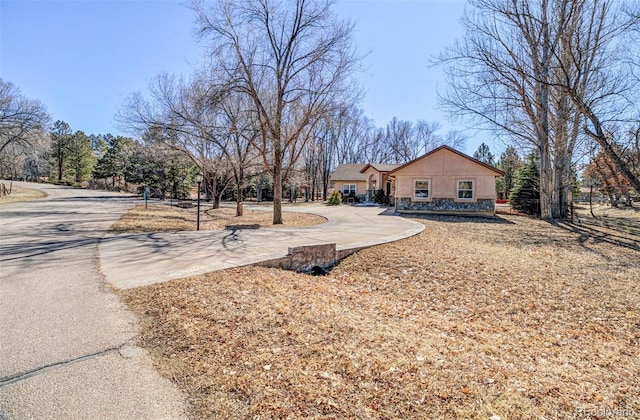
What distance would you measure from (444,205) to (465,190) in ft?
4.88

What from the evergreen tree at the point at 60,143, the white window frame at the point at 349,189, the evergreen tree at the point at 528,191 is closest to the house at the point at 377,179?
the white window frame at the point at 349,189

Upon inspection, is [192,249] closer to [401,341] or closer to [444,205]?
[401,341]

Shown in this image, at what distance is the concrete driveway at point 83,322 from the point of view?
7.64ft

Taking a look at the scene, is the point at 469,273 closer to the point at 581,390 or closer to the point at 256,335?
the point at 581,390

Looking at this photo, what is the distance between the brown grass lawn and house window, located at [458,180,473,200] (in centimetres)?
1261

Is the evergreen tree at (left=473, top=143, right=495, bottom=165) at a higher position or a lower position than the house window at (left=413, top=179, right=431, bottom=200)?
higher

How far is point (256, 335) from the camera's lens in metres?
3.45

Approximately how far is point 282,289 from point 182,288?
1448 mm

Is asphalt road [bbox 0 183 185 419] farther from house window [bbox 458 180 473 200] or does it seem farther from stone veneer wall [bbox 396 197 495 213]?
house window [bbox 458 180 473 200]

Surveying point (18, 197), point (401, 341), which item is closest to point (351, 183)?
point (18, 197)

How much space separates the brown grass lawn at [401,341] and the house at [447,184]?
12.4m

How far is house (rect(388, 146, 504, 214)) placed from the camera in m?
18.9

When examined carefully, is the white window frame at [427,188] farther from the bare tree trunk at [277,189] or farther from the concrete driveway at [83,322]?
Result: the concrete driveway at [83,322]

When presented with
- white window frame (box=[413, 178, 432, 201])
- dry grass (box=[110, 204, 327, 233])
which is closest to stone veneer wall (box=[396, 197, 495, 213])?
white window frame (box=[413, 178, 432, 201])
